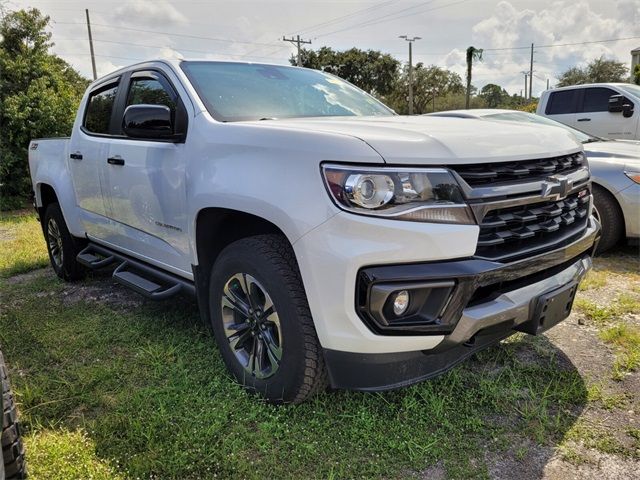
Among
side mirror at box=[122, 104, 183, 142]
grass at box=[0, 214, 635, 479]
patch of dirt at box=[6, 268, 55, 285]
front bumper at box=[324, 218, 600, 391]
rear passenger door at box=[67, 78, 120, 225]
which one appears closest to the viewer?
front bumper at box=[324, 218, 600, 391]

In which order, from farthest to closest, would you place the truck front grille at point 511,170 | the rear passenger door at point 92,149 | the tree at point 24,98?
the tree at point 24,98 < the rear passenger door at point 92,149 < the truck front grille at point 511,170

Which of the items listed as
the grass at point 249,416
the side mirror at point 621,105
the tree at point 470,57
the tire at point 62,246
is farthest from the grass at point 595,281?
the tree at point 470,57

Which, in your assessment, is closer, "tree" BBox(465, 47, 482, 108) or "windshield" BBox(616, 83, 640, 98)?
"windshield" BBox(616, 83, 640, 98)

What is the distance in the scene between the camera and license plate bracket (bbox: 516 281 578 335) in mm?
2289

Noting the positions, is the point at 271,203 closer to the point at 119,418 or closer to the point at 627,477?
the point at 119,418

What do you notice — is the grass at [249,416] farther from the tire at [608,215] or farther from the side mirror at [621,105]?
the side mirror at [621,105]

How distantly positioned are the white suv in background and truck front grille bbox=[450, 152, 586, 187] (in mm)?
7345

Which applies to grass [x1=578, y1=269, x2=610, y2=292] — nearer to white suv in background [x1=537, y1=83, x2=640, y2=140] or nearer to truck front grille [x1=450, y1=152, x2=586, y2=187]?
truck front grille [x1=450, y1=152, x2=586, y2=187]

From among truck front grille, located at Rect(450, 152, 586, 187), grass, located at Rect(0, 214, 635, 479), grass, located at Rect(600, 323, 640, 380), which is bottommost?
grass, located at Rect(600, 323, 640, 380)

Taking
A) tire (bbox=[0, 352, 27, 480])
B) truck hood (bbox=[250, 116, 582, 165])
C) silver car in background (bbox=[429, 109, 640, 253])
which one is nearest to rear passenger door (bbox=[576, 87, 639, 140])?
silver car in background (bbox=[429, 109, 640, 253])

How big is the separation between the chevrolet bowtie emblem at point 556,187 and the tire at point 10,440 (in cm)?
238

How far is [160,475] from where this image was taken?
7.16 feet

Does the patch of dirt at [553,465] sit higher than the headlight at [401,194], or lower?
lower

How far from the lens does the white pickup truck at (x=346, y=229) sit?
2016 millimetres
